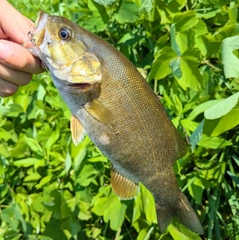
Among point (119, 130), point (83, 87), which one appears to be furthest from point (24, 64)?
point (119, 130)

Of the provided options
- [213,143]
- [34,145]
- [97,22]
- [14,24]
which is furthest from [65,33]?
[34,145]

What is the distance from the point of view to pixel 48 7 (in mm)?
2455

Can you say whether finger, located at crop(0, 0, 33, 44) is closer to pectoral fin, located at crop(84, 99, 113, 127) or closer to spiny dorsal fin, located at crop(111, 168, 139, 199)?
pectoral fin, located at crop(84, 99, 113, 127)

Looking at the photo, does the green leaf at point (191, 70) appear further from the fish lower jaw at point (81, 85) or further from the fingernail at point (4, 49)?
the fingernail at point (4, 49)

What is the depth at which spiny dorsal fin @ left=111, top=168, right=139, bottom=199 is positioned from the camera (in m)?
1.41

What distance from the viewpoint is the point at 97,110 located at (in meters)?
1.22

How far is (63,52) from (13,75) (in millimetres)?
183

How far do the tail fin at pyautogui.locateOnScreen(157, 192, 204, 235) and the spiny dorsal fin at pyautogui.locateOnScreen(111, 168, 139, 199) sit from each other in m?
0.09

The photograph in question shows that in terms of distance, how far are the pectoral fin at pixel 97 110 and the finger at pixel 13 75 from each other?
24 centimetres

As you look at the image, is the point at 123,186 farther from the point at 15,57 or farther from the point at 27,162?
the point at 27,162

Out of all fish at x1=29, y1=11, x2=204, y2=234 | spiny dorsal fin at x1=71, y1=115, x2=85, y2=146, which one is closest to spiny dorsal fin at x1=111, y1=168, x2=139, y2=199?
fish at x1=29, y1=11, x2=204, y2=234

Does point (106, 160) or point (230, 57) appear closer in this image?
point (230, 57)

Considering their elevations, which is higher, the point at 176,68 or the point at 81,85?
the point at 81,85

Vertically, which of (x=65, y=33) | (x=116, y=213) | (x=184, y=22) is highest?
(x=65, y=33)
